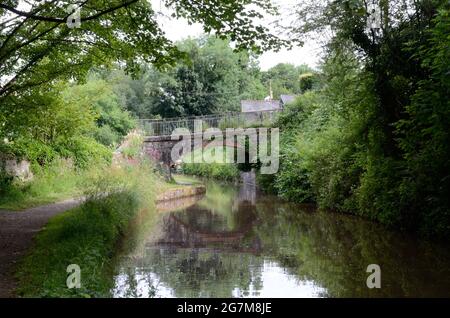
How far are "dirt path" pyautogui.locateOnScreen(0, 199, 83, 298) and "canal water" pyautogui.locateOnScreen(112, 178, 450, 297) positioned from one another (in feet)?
5.41

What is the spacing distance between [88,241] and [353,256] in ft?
18.6

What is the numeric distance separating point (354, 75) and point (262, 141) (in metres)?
13.4

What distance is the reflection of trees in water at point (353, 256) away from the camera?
8148 millimetres

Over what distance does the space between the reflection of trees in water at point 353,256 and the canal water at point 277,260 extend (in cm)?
2

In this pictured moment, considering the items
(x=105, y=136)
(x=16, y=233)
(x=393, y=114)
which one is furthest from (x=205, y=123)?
(x=16, y=233)

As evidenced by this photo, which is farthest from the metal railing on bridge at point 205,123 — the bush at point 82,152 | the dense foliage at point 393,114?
the dense foliage at point 393,114

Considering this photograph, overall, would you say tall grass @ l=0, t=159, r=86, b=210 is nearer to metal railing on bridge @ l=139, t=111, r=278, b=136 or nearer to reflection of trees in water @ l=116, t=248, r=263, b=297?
reflection of trees in water @ l=116, t=248, r=263, b=297

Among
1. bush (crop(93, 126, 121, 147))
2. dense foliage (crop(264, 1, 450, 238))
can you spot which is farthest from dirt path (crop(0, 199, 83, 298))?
bush (crop(93, 126, 121, 147))

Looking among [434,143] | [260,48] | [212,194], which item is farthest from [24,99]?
[212,194]

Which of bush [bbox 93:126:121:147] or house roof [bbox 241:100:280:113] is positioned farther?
house roof [bbox 241:100:280:113]

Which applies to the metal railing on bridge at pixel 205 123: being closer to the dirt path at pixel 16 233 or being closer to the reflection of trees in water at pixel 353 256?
the reflection of trees in water at pixel 353 256

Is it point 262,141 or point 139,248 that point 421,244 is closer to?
point 139,248

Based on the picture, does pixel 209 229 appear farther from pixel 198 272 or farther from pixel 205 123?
pixel 205 123

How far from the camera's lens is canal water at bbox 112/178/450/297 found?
26.1ft
